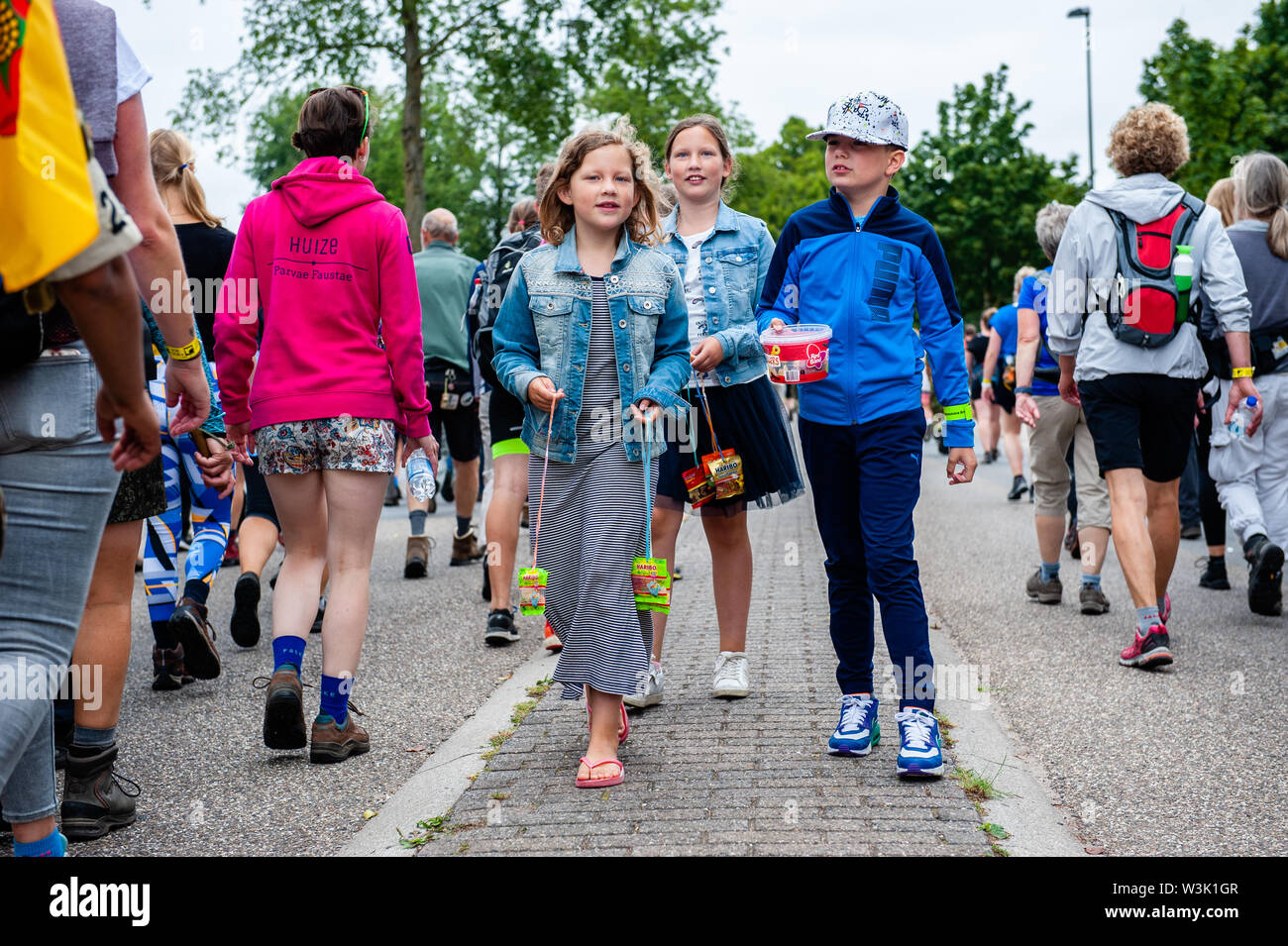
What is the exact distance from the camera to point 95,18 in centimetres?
300

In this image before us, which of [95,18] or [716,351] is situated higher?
[95,18]

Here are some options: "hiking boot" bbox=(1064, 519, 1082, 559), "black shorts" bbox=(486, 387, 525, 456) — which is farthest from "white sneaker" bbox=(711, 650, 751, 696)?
"hiking boot" bbox=(1064, 519, 1082, 559)

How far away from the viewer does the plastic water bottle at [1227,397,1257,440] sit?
699 centimetres

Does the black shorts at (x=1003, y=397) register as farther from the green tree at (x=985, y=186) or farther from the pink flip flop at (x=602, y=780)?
the green tree at (x=985, y=186)

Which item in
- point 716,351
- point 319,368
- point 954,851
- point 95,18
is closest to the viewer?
point 95,18

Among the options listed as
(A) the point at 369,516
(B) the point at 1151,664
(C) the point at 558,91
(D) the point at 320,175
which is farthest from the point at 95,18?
(C) the point at 558,91

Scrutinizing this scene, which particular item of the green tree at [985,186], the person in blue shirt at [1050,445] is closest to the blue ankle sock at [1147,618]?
the person in blue shirt at [1050,445]

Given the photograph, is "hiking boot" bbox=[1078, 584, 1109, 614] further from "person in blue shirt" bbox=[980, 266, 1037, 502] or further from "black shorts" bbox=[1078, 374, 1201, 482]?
"person in blue shirt" bbox=[980, 266, 1037, 502]

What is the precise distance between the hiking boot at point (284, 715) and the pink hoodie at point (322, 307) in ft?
3.04

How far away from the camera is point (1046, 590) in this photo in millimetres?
7980

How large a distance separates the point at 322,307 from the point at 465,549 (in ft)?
18.0

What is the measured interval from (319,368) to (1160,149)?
410 centimetres

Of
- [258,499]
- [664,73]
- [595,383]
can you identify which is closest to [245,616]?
[258,499]

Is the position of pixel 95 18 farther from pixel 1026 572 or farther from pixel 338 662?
pixel 1026 572
